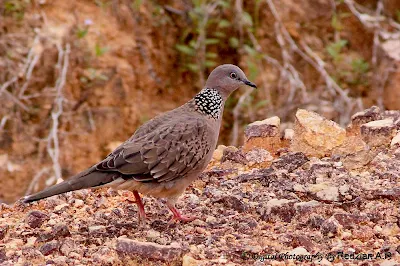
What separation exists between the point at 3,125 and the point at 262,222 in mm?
4285

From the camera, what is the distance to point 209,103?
18.0 ft

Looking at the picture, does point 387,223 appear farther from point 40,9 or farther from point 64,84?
point 40,9

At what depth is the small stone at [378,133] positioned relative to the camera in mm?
5789

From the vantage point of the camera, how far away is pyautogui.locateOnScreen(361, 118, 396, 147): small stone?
579 centimetres

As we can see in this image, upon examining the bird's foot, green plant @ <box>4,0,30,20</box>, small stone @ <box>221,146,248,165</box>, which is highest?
green plant @ <box>4,0,30,20</box>

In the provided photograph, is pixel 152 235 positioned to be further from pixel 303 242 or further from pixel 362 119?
pixel 362 119

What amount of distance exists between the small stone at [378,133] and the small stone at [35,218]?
7.93ft

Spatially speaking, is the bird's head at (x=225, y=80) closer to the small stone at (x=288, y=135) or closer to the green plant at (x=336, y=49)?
the small stone at (x=288, y=135)

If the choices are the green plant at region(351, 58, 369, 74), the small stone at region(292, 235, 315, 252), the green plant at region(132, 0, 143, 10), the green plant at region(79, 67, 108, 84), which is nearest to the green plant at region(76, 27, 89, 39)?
the green plant at region(79, 67, 108, 84)

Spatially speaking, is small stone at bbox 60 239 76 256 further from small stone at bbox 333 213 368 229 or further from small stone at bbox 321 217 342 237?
small stone at bbox 333 213 368 229

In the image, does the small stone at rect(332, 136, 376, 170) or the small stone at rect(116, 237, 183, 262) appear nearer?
the small stone at rect(116, 237, 183, 262)

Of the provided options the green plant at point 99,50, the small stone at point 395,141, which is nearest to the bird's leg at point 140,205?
the small stone at point 395,141

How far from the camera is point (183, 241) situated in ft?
14.7

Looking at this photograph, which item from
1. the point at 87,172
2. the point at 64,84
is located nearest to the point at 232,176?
the point at 87,172
